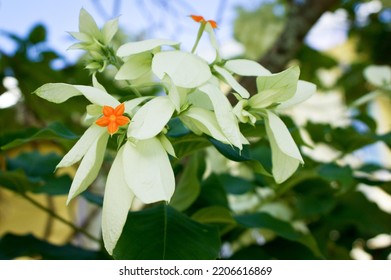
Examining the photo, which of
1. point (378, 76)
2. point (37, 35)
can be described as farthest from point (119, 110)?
point (37, 35)

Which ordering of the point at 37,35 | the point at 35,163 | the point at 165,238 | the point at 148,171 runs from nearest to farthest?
the point at 148,171 → the point at 165,238 → the point at 35,163 → the point at 37,35

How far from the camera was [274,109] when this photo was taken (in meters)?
0.44

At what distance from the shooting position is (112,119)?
0.38m

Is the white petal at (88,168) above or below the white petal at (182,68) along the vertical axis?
below

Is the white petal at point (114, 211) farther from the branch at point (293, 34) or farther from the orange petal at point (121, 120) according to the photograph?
the branch at point (293, 34)

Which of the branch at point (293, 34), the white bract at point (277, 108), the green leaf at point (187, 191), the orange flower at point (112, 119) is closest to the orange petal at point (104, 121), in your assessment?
the orange flower at point (112, 119)

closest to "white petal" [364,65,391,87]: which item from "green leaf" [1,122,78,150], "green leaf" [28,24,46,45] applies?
"green leaf" [1,122,78,150]

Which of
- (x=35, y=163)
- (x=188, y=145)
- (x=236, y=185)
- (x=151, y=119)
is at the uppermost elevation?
(x=151, y=119)

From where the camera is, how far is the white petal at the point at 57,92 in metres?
0.42

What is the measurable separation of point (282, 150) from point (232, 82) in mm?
77

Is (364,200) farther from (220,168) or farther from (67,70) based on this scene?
(67,70)

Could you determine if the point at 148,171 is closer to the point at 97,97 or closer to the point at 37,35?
the point at 97,97

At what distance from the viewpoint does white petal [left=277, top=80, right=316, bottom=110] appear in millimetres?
458

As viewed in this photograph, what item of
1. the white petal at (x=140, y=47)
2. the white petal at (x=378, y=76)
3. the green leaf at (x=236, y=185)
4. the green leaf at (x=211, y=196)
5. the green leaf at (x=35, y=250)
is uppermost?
the white petal at (x=140, y=47)
